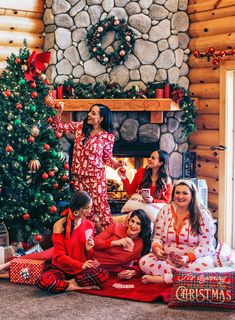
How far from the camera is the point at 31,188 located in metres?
5.90

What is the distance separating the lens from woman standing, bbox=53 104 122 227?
245 inches

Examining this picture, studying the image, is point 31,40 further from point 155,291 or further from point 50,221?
point 155,291

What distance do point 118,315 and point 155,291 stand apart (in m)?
0.55

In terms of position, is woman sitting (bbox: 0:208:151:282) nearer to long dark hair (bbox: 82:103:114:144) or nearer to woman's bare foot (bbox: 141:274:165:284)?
woman's bare foot (bbox: 141:274:165:284)

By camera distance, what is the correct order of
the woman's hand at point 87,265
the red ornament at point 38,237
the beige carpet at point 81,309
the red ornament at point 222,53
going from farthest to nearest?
the red ornament at point 222,53 → the red ornament at point 38,237 → the woman's hand at point 87,265 → the beige carpet at point 81,309

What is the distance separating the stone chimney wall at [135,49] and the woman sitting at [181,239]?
2.11 m

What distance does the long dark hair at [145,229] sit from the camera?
5348 mm

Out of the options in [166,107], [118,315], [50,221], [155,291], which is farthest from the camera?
[166,107]

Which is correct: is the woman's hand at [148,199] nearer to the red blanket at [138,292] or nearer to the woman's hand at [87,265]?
the red blanket at [138,292]

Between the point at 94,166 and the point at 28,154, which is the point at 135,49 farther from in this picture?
the point at 28,154

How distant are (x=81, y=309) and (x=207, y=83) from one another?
11.6 feet

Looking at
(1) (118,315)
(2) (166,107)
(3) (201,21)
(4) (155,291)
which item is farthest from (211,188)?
(1) (118,315)

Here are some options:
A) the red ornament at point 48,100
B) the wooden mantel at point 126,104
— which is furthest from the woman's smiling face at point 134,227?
the wooden mantel at point 126,104

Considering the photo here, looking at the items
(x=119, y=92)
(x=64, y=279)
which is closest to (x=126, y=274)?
(x=64, y=279)
